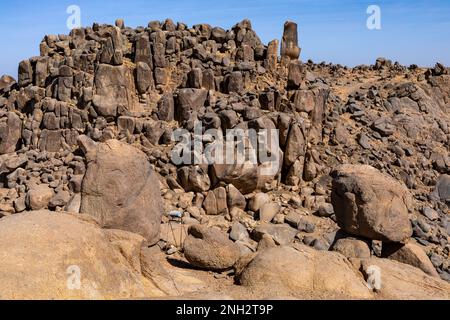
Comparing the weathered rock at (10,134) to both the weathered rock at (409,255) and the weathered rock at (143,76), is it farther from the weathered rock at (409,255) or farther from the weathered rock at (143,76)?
the weathered rock at (409,255)

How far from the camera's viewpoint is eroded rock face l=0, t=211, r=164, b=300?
631cm

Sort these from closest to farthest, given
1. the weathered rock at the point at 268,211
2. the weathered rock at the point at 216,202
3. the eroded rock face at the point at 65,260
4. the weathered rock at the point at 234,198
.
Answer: the eroded rock face at the point at 65,260 → the weathered rock at the point at 268,211 → the weathered rock at the point at 216,202 → the weathered rock at the point at 234,198

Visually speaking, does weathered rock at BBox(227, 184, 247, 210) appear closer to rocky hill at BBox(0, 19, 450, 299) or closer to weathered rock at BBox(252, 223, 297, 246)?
rocky hill at BBox(0, 19, 450, 299)

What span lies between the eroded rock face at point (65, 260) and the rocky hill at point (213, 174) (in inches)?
1.2

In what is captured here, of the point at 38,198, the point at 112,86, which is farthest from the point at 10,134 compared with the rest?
the point at 38,198

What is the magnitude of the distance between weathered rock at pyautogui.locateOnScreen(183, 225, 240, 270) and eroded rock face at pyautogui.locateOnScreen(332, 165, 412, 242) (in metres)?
3.47

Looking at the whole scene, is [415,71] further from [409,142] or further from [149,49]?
[149,49]

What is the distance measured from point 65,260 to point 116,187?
4494 millimetres

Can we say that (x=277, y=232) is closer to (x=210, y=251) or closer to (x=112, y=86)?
(x=210, y=251)

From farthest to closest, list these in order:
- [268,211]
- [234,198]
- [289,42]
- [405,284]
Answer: [289,42], [234,198], [268,211], [405,284]

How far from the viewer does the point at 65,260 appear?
684cm

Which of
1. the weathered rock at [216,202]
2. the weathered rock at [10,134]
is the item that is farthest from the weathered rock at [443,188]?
the weathered rock at [10,134]

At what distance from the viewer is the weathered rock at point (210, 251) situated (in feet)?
35.6

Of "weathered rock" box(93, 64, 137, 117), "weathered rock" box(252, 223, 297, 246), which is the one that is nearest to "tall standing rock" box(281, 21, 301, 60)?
"weathered rock" box(93, 64, 137, 117)
